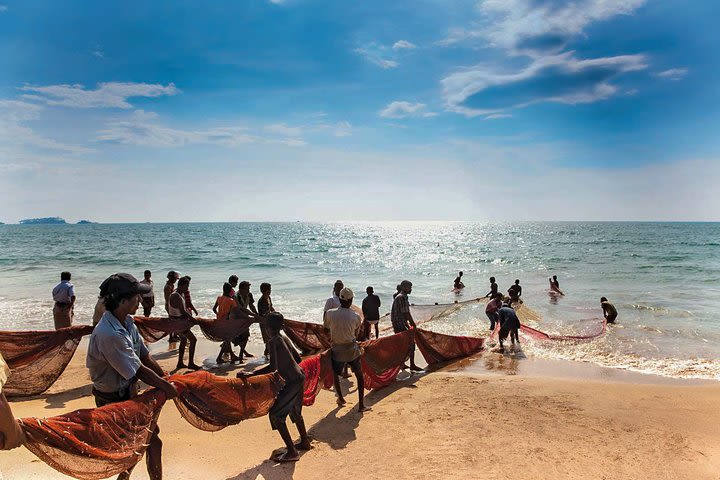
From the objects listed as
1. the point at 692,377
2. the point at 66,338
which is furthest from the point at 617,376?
the point at 66,338

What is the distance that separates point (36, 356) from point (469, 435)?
23.6 feet

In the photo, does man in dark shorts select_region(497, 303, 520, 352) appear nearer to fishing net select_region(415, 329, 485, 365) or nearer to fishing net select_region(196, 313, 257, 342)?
fishing net select_region(415, 329, 485, 365)

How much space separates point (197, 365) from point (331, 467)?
5795 mm

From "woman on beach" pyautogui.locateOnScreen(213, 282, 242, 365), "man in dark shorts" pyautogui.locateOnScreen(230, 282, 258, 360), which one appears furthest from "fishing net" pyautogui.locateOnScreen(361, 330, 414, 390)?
"woman on beach" pyautogui.locateOnScreen(213, 282, 242, 365)

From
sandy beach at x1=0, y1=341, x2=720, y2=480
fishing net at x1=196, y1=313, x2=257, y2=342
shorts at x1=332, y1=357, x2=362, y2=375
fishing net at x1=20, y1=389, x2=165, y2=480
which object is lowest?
sandy beach at x1=0, y1=341, x2=720, y2=480

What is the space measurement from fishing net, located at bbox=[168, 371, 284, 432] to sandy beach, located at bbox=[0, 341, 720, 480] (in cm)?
80

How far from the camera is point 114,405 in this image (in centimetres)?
376

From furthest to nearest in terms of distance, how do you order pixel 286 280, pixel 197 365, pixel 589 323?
pixel 286 280 < pixel 589 323 < pixel 197 365

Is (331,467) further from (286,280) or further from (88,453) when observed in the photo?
(286,280)

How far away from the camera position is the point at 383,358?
339 inches

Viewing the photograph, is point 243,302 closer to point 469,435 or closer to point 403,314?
point 403,314

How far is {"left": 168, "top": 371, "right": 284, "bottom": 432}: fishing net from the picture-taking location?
15.0 ft

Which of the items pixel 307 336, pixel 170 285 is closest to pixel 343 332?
pixel 307 336

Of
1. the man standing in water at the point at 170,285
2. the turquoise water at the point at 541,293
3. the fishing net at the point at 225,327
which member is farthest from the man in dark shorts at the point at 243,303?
the turquoise water at the point at 541,293
